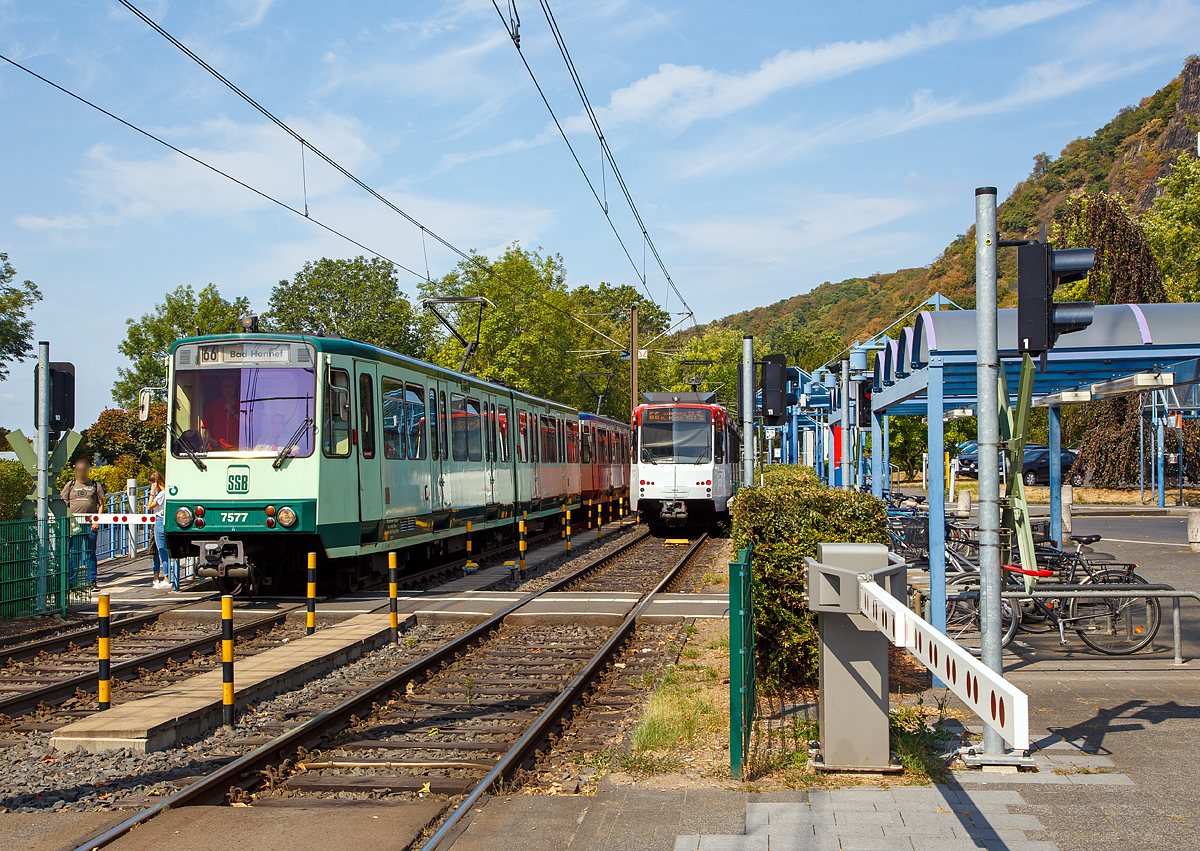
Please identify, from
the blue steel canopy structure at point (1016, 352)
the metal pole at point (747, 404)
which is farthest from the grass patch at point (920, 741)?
the metal pole at point (747, 404)

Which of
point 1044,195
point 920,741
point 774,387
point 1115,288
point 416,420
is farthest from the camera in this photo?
point 1044,195

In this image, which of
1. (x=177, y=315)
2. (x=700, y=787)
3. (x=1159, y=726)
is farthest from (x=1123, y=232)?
(x=177, y=315)

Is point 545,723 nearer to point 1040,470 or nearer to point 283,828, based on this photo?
point 283,828

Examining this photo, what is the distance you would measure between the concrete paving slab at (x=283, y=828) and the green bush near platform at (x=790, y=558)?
3.03 metres

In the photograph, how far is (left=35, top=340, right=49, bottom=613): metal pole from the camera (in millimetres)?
12358

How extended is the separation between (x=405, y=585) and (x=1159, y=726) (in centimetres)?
1074

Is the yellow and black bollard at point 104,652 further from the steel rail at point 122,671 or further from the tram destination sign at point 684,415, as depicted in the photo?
the tram destination sign at point 684,415

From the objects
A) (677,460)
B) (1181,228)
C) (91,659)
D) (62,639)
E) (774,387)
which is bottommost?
(91,659)

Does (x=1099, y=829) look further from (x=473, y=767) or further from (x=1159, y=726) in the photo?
(x=473, y=767)

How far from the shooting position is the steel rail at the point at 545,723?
16.6 feet

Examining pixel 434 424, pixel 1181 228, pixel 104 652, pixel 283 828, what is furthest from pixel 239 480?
pixel 1181 228

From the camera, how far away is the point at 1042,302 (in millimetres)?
5781

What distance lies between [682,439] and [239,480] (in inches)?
527

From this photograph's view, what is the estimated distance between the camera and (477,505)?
18.3 meters
